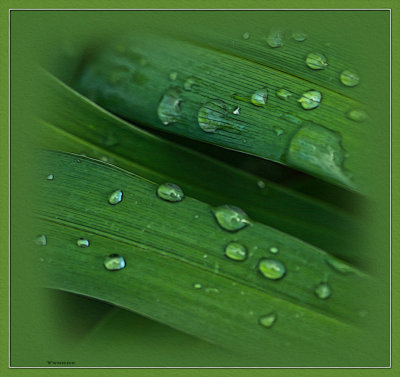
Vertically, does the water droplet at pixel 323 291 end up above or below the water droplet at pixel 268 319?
above

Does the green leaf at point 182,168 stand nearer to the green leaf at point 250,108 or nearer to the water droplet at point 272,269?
the green leaf at point 250,108

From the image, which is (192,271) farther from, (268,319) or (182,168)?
(182,168)

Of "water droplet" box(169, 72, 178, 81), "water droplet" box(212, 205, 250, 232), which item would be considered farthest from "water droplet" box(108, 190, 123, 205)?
"water droplet" box(169, 72, 178, 81)

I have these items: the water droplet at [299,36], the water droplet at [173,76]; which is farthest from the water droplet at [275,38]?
the water droplet at [173,76]

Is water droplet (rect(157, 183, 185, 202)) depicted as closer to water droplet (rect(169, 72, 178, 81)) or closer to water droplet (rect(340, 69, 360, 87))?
water droplet (rect(169, 72, 178, 81))

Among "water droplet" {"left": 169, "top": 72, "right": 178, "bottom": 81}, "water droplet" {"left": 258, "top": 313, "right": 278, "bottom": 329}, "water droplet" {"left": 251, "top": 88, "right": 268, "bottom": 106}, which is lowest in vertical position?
"water droplet" {"left": 258, "top": 313, "right": 278, "bottom": 329}

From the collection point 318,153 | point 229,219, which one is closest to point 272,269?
point 229,219
